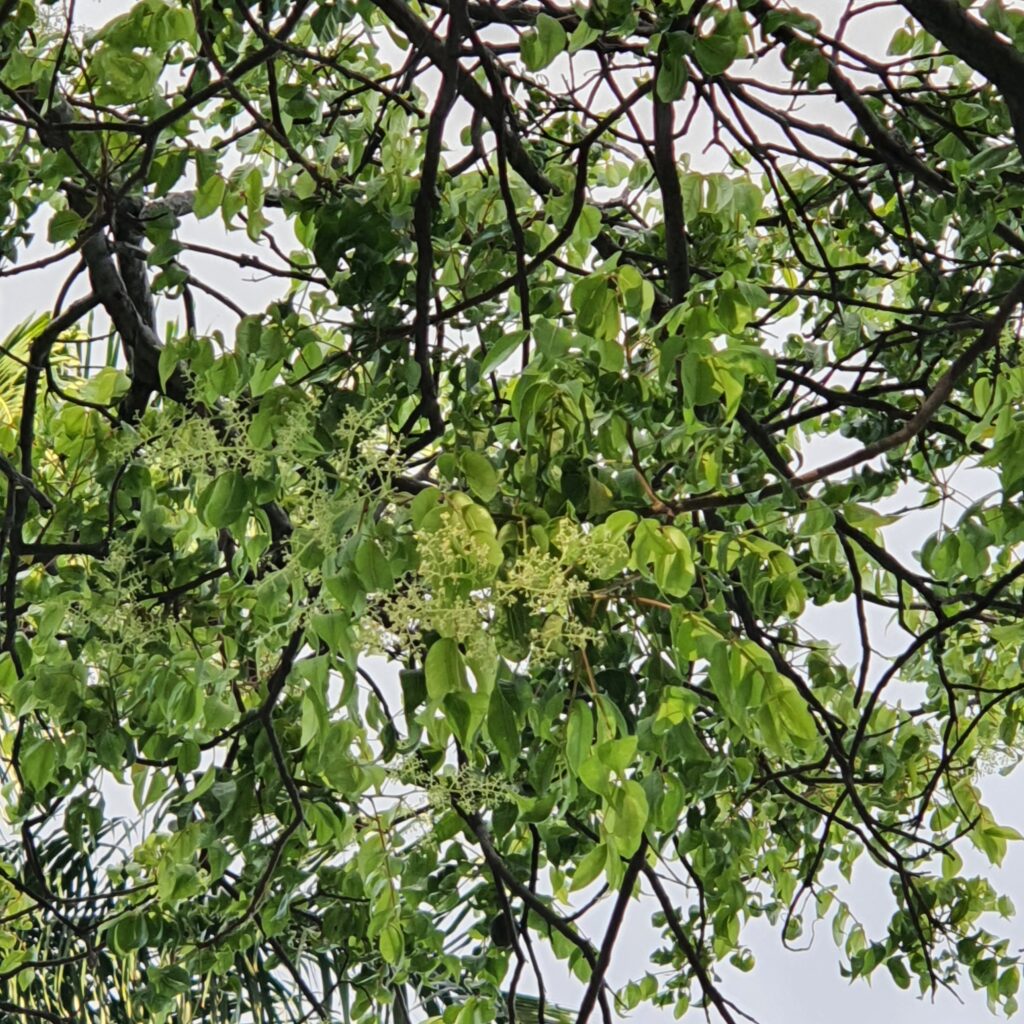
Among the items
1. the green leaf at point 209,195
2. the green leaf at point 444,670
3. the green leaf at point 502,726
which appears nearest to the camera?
the green leaf at point 444,670

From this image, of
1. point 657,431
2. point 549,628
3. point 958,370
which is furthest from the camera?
point 657,431

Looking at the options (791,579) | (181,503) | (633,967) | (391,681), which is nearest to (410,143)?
(181,503)

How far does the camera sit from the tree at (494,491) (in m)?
0.76

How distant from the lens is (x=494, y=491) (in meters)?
0.72

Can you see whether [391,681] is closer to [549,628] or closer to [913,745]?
[913,745]

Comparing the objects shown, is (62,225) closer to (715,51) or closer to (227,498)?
(227,498)

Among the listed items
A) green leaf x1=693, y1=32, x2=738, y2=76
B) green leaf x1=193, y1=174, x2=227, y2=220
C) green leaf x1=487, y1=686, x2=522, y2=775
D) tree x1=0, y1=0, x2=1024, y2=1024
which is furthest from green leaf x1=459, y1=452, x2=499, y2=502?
green leaf x1=193, y1=174, x2=227, y2=220

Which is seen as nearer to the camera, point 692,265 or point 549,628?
point 549,628

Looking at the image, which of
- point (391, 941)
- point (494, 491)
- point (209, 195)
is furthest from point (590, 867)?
point (209, 195)

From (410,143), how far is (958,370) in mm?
481

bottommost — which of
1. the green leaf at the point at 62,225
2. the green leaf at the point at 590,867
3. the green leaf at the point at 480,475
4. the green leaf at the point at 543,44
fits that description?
the green leaf at the point at 590,867

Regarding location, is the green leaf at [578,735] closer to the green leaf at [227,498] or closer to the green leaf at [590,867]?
the green leaf at [590,867]

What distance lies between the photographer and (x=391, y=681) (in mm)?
2936

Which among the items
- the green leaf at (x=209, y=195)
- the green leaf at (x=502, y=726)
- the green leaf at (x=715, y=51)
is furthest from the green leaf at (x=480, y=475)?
the green leaf at (x=209, y=195)
